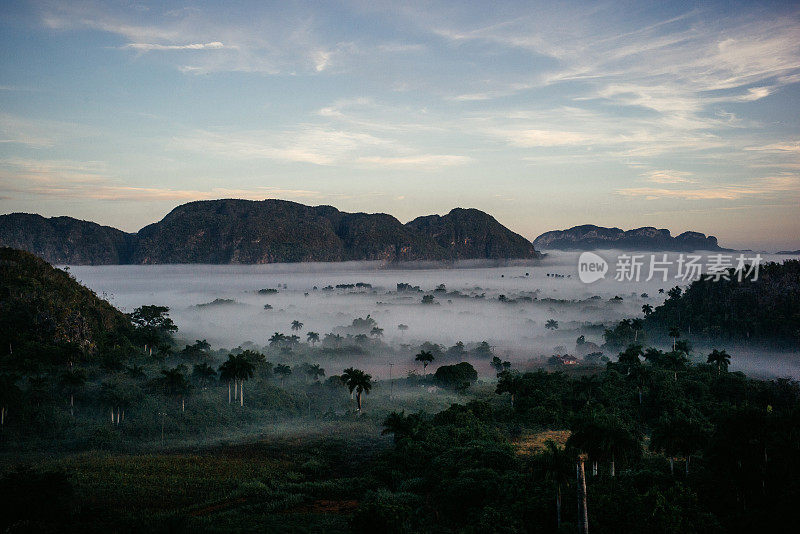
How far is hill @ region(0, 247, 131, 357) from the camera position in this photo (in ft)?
313

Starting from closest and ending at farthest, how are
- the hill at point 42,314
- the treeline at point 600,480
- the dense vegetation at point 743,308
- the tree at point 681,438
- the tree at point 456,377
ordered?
the treeline at point 600,480 → the tree at point 681,438 → the hill at point 42,314 → the tree at point 456,377 → the dense vegetation at point 743,308

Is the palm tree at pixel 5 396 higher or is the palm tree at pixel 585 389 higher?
the palm tree at pixel 5 396

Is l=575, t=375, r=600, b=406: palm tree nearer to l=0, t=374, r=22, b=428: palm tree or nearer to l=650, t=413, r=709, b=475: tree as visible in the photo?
l=650, t=413, r=709, b=475: tree

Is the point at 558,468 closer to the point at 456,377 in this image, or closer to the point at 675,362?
the point at 456,377

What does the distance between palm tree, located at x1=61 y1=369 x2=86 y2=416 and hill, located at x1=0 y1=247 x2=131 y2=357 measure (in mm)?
16651

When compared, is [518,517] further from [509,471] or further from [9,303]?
[9,303]

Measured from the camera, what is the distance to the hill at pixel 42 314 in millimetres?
95250

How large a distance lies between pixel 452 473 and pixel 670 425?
2277 centimetres

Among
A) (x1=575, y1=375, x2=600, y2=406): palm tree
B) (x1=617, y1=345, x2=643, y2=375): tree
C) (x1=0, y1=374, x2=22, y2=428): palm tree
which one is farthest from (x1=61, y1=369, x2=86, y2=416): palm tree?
(x1=617, y1=345, x2=643, y2=375): tree

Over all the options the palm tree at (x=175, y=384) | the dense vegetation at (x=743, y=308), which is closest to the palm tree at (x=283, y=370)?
the palm tree at (x=175, y=384)

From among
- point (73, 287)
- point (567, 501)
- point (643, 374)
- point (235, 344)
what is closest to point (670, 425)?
point (567, 501)

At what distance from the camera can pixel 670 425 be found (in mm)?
45156

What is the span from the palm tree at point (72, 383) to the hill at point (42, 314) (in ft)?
54.6

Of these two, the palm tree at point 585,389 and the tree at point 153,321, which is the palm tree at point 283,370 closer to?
the tree at point 153,321
